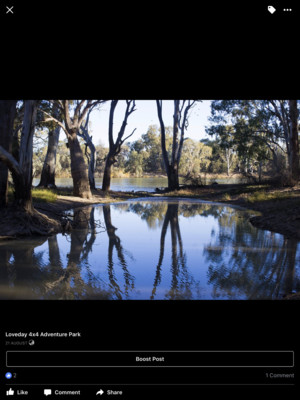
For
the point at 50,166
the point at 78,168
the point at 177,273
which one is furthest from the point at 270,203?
the point at 50,166

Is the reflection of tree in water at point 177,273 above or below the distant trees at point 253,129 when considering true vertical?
below

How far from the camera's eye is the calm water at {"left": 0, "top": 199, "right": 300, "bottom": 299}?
3768mm

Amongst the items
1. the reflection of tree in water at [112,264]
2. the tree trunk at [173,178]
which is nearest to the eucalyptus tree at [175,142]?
the tree trunk at [173,178]

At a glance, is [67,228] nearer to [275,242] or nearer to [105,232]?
[105,232]

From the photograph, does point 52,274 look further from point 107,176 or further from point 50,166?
point 50,166

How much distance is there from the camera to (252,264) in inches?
194

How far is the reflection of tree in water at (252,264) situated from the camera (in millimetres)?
3826

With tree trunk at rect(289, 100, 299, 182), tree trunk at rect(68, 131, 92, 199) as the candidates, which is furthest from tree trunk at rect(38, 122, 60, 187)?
tree trunk at rect(289, 100, 299, 182)

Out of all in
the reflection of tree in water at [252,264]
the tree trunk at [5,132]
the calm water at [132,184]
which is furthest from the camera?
the calm water at [132,184]

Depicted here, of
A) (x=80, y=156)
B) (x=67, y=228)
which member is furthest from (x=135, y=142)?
(x=67, y=228)

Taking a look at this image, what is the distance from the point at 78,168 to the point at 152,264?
9.29 metres

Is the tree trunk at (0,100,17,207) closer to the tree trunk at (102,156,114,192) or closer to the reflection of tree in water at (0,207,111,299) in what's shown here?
the reflection of tree in water at (0,207,111,299)

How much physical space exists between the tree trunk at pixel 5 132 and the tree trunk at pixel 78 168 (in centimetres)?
556
